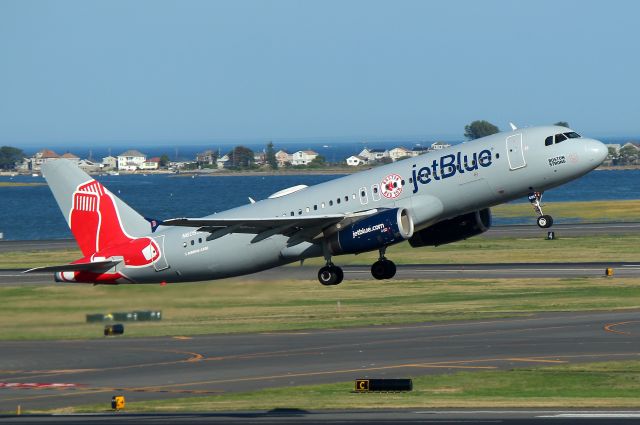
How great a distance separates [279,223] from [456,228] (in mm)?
9312

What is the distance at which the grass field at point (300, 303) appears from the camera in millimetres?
72312

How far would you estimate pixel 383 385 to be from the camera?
6069 centimetres

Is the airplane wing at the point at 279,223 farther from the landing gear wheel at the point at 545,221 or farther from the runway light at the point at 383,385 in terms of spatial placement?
the runway light at the point at 383,385

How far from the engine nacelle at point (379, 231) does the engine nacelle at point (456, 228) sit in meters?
4.12

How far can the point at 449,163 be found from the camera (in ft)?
181

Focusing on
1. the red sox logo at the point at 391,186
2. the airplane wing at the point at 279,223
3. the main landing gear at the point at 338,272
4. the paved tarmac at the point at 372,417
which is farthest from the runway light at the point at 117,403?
the red sox logo at the point at 391,186

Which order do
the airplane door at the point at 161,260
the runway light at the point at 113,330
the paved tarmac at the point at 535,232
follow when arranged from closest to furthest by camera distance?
the airplane door at the point at 161,260
the runway light at the point at 113,330
the paved tarmac at the point at 535,232

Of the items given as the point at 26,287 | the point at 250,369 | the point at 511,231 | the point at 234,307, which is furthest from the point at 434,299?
the point at 511,231

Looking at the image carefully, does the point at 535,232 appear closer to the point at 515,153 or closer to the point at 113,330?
the point at 113,330

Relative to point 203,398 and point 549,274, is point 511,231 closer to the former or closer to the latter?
point 549,274

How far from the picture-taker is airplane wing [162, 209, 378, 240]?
5522 cm

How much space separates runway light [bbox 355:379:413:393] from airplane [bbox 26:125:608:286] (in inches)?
232

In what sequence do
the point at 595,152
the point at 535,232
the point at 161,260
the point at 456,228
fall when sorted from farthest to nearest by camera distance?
the point at 535,232, the point at 161,260, the point at 456,228, the point at 595,152

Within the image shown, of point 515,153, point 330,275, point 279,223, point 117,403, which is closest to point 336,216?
point 279,223
